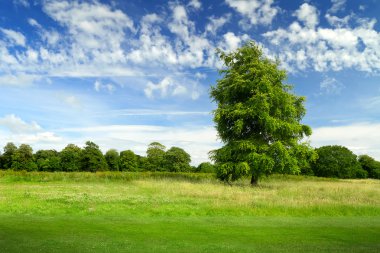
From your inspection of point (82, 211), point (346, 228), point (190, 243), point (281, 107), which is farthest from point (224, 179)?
point (190, 243)

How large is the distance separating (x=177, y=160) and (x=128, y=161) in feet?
45.8

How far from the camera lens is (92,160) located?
90.9 metres

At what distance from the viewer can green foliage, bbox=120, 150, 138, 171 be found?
9902 cm

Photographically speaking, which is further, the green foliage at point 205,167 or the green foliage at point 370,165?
the green foliage at point 370,165

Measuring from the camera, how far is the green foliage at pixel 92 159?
9150cm

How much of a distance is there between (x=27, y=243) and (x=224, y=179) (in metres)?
30.0

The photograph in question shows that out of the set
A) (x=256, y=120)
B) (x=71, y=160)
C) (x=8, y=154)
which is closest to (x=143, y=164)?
(x=71, y=160)

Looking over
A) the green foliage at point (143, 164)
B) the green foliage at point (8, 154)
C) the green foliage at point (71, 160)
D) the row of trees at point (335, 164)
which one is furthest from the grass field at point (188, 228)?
the green foliage at point (8, 154)

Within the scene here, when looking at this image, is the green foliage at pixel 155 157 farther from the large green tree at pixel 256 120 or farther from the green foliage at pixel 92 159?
the large green tree at pixel 256 120

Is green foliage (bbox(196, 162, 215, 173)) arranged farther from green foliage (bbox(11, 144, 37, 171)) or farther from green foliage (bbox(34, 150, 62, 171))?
green foliage (bbox(11, 144, 37, 171))

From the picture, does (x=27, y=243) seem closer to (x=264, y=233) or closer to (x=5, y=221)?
(x=5, y=221)

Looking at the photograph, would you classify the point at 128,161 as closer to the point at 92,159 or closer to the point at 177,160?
the point at 92,159

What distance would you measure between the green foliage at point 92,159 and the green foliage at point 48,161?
259 inches

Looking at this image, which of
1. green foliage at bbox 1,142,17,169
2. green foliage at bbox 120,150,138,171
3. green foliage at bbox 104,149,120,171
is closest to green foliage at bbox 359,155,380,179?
green foliage at bbox 120,150,138,171
